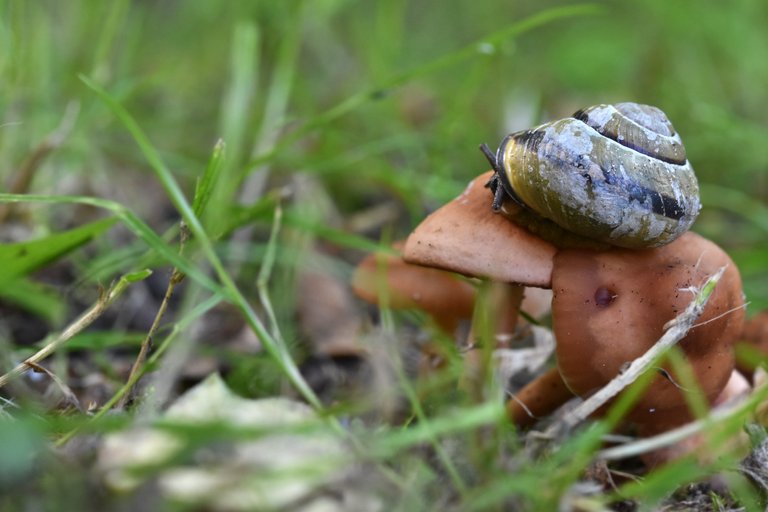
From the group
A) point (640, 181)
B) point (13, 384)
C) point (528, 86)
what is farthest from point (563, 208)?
point (528, 86)

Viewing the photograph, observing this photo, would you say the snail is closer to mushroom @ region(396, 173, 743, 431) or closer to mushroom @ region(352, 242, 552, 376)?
mushroom @ region(396, 173, 743, 431)

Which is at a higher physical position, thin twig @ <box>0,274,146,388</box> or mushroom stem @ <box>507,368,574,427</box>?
thin twig @ <box>0,274,146,388</box>

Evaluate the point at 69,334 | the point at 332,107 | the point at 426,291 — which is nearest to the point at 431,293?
the point at 426,291

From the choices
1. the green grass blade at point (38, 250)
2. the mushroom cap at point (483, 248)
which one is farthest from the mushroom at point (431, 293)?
the green grass blade at point (38, 250)

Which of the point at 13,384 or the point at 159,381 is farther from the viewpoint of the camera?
the point at 159,381

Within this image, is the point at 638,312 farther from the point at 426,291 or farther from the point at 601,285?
the point at 426,291

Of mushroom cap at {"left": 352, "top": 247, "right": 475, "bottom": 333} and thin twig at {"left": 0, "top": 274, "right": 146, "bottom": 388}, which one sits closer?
thin twig at {"left": 0, "top": 274, "right": 146, "bottom": 388}

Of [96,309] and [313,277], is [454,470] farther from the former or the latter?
[313,277]

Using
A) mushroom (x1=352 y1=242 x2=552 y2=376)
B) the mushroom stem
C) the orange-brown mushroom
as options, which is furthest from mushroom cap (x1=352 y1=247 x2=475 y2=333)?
the orange-brown mushroom
